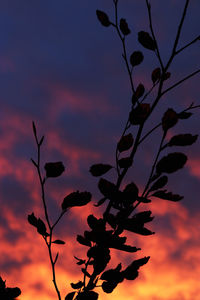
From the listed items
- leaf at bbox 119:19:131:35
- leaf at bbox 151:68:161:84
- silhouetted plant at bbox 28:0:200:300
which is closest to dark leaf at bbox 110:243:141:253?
silhouetted plant at bbox 28:0:200:300

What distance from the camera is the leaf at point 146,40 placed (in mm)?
2551

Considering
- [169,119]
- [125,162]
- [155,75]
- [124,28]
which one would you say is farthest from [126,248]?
[124,28]

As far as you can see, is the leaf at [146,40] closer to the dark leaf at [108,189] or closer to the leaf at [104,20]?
the leaf at [104,20]

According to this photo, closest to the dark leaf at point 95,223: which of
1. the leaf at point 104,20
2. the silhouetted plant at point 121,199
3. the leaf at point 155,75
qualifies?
the silhouetted plant at point 121,199

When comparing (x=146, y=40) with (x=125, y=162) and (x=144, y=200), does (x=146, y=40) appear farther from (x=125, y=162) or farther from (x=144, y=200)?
(x=144, y=200)

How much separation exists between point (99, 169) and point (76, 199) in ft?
0.70

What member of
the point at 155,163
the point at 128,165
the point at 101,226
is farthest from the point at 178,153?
the point at 101,226

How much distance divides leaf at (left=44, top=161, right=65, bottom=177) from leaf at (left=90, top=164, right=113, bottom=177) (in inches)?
8.4

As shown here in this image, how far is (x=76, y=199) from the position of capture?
2242mm

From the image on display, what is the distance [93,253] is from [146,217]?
1.11ft

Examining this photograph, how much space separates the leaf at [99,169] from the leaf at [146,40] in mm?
848

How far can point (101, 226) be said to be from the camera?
206 centimetres

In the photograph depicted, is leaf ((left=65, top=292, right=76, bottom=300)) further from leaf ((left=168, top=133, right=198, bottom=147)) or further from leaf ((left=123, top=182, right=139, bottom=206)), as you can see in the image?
leaf ((left=168, top=133, right=198, bottom=147))

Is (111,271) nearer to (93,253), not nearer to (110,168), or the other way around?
(93,253)
